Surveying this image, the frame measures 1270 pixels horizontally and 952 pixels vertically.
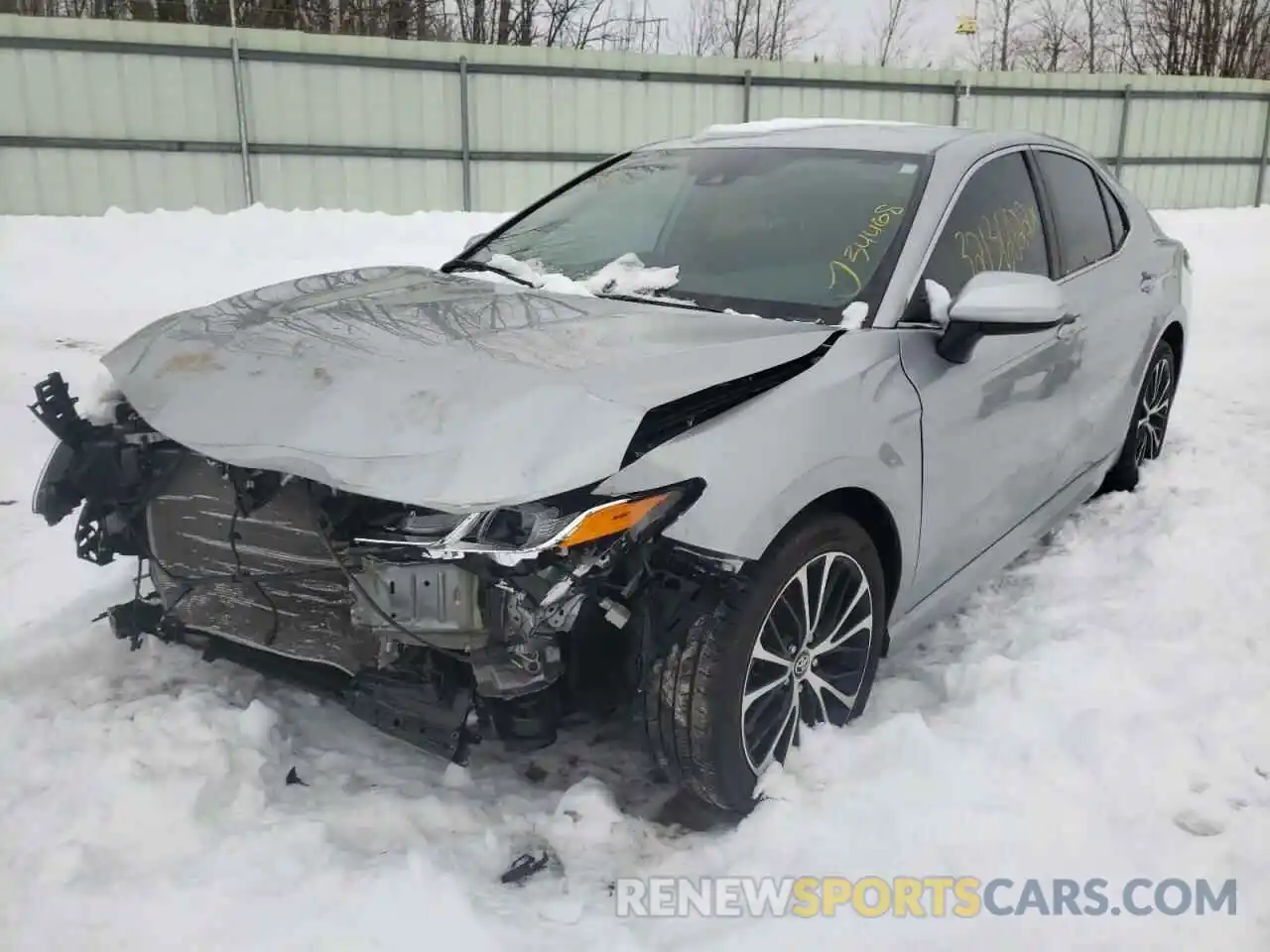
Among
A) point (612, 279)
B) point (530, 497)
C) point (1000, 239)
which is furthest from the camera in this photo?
point (1000, 239)

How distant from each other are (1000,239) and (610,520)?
1.98 metres

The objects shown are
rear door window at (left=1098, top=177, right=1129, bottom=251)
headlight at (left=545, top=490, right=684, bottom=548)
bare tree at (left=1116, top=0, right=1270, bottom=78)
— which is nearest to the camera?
headlight at (left=545, top=490, right=684, bottom=548)

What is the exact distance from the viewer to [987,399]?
10.3ft

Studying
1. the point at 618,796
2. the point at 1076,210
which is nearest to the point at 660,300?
the point at 618,796

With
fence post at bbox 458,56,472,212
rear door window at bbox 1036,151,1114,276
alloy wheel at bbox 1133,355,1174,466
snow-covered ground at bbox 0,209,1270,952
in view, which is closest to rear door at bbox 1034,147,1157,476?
rear door window at bbox 1036,151,1114,276

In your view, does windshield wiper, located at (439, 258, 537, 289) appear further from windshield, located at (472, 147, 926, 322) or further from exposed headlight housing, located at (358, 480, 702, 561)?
exposed headlight housing, located at (358, 480, 702, 561)

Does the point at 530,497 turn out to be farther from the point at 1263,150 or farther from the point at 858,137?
the point at 1263,150

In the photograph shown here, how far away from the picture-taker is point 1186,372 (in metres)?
7.47

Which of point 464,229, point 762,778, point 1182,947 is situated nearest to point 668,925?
point 762,778

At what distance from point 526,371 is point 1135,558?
2724 millimetres

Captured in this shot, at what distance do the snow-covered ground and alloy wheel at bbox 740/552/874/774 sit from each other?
→ 10cm

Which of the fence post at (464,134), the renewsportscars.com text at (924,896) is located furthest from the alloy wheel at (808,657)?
A: the fence post at (464,134)

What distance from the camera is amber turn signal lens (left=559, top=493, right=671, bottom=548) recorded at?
7.11 ft

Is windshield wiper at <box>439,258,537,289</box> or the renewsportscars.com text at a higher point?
windshield wiper at <box>439,258,537,289</box>
